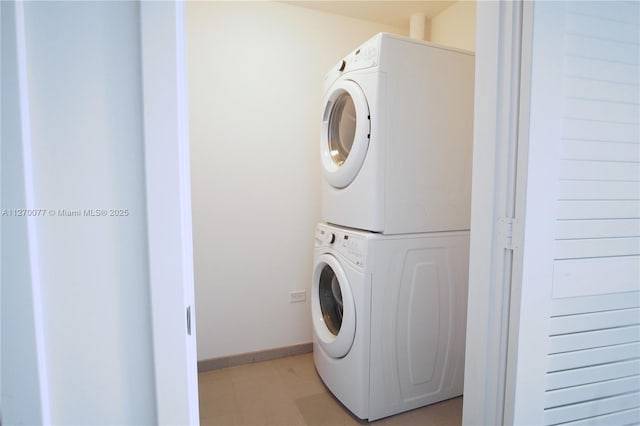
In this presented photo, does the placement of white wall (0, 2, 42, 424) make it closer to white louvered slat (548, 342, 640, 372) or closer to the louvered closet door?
the louvered closet door

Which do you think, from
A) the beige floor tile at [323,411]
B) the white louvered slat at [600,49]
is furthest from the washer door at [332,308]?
the white louvered slat at [600,49]

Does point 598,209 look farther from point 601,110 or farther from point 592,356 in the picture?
point 592,356

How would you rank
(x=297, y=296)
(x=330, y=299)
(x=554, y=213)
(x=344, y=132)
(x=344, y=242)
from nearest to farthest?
(x=554, y=213) < (x=344, y=242) < (x=344, y=132) < (x=330, y=299) < (x=297, y=296)

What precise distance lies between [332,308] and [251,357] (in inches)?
28.2

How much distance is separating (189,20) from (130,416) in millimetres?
2041

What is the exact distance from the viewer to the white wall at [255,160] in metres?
1.97

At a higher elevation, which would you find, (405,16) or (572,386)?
(405,16)

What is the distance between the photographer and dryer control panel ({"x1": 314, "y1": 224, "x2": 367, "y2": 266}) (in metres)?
1.51

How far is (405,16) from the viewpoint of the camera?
7.32 feet

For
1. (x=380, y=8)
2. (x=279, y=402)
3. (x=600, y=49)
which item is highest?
(x=380, y=8)

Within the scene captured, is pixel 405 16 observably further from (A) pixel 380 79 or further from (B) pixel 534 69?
(B) pixel 534 69

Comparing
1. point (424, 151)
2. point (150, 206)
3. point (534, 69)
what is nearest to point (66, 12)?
point (150, 206)

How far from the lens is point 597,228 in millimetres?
875

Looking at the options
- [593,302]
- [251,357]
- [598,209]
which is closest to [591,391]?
[593,302]
